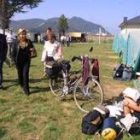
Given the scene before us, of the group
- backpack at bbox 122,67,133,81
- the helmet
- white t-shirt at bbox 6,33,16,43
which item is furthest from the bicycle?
white t-shirt at bbox 6,33,16,43

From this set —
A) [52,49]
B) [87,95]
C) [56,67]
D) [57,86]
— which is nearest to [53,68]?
[56,67]

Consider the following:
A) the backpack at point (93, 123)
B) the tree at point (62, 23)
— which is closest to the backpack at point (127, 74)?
the backpack at point (93, 123)

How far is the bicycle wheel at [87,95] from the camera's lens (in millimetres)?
8797

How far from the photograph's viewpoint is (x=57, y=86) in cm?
1026

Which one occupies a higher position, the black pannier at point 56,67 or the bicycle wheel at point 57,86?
the black pannier at point 56,67

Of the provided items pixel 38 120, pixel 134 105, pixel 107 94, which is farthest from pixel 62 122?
pixel 107 94

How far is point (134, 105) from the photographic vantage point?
23.2 feet

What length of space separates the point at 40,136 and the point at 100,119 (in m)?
1.17

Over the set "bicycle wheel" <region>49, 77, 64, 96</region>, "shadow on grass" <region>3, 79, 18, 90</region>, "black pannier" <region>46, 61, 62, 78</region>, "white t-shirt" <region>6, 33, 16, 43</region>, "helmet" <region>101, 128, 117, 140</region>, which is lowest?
"shadow on grass" <region>3, 79, 18, 90</region>

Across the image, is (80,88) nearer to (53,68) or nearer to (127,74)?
(53,68)

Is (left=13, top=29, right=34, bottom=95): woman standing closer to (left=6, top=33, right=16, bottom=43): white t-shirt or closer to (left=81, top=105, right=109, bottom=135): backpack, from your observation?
(left=81, top=105, right=109, bottom=135): backpack

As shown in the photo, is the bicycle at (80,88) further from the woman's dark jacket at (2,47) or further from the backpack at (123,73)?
the backpack at (123,73)

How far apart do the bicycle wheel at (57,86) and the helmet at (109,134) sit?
10.5 ft

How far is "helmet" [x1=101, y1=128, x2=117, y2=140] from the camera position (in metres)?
6.64
